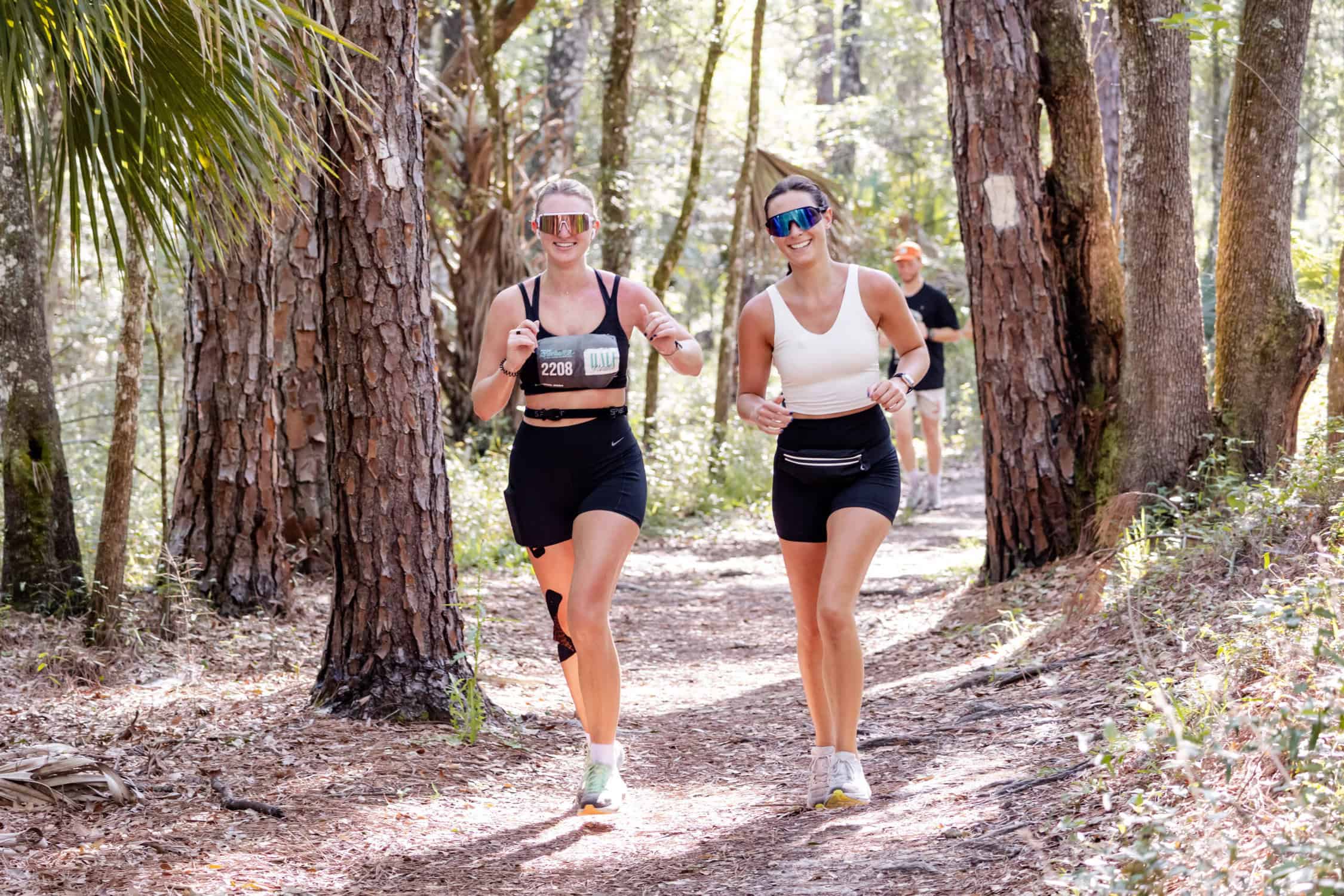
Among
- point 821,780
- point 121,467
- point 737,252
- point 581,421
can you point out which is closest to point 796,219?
point 581,421

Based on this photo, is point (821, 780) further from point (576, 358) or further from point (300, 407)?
point (300, 407)

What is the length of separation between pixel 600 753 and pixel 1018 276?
14.0ft

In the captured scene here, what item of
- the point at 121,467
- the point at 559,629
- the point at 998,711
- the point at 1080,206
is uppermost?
the point at 1080,206

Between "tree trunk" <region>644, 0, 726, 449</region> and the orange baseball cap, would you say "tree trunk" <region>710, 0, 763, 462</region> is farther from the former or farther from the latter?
the orange baseball cap

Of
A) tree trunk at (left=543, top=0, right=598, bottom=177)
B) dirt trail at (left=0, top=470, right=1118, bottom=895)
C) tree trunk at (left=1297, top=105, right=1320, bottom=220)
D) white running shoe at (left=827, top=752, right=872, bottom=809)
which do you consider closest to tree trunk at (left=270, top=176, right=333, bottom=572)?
dirt trail at (left=0, top=470, right=1118, bottom=895)

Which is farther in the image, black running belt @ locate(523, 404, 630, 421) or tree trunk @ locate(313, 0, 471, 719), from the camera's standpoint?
tree trunk @ locate(313, 0, 471, 719)

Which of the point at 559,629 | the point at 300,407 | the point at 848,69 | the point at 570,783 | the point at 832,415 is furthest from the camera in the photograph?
the point at 848,69

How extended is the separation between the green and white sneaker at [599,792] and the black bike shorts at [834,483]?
1.06 meters

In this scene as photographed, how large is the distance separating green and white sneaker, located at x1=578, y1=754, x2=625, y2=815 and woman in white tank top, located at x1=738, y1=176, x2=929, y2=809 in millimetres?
692

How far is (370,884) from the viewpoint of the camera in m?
3.84

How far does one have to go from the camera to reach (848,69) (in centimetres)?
2588

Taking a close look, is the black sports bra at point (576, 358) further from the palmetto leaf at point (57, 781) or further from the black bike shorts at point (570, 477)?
the palmetto leaf at point (57, 781)

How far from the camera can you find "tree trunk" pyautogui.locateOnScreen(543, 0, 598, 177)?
15.6m

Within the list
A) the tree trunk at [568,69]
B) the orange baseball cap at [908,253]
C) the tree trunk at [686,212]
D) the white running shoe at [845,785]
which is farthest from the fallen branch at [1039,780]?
the tree trunk at [568,69]
